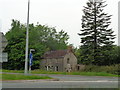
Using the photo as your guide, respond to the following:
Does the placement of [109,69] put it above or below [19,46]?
below

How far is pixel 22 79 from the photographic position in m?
22.8

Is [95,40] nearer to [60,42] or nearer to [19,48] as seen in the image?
[19,48]

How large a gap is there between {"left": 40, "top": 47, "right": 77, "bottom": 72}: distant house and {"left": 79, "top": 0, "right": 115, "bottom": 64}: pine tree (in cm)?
781

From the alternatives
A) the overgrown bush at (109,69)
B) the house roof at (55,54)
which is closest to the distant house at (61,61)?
the house roof at (55,54)

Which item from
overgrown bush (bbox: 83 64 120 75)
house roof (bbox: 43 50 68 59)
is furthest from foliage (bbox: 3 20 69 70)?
overgrown bush (bbox: 83 64 120 75)

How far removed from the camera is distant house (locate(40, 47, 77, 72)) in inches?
2611

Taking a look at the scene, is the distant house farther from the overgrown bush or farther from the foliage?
the overgrown bush

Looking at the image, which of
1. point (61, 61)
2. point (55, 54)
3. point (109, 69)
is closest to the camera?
point (109, 69)

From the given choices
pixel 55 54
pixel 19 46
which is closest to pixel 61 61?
pixel 55 54

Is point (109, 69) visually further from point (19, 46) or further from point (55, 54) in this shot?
point (19, 46)

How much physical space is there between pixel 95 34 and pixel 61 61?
1239cm

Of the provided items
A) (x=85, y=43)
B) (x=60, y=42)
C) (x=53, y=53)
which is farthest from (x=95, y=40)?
(x=60, y=42)

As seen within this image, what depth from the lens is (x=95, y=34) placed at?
5975 cm

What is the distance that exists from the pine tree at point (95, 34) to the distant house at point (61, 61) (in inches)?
307
